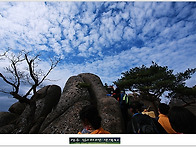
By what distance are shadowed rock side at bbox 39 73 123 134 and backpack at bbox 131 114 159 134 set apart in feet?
10.4

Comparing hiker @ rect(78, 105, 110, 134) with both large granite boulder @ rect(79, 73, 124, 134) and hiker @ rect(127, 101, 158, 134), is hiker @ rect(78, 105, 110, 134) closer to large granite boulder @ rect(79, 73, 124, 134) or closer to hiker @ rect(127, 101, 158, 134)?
hiker @ rect(127, 101, 158, 134)

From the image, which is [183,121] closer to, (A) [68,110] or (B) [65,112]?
(A) [68,110]

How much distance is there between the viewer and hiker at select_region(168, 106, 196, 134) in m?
1.53

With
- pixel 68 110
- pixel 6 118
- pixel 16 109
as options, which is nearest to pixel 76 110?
pixel 68 110

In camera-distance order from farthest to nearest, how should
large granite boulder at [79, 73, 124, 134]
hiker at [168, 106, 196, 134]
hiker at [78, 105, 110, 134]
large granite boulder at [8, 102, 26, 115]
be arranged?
large granite boulder at [8, 102, 26, 115]
large granite boulder at [79, 73, 124, 134]
hiker at [168, 106, 196, 134]
hiker at [78, 105, 110, 134]

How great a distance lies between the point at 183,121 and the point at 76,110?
179 inches

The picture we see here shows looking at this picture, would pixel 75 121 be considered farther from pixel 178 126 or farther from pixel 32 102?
pixel 178 126

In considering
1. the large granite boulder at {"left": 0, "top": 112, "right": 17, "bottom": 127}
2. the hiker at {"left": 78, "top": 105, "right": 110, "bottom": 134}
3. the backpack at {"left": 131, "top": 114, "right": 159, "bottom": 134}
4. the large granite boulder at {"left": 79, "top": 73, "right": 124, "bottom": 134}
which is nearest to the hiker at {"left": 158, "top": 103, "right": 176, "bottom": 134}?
the backpack at {"left": 131, "top": 114, "right": 159, "bottom": 134}

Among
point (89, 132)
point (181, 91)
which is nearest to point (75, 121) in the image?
point (89, 132)

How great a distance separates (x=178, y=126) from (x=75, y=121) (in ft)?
13.7

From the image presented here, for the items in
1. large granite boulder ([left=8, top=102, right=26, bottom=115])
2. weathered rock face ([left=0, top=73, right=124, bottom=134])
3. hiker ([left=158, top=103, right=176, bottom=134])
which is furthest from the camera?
large granite boulder ([left=8, top=102, right=26, bottom=115])

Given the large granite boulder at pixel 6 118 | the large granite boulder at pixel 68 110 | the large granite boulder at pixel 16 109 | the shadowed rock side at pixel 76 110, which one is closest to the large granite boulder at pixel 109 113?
the shadowed rock side at pixel 76 110

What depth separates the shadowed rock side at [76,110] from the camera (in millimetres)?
4617

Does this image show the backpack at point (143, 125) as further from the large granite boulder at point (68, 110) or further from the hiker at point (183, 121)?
the large granite boulder at point (68, 110)
